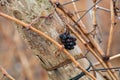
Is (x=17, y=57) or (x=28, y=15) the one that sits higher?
(x=28, y=15)

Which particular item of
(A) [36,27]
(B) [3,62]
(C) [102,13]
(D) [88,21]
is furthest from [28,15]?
(B) [3,62]

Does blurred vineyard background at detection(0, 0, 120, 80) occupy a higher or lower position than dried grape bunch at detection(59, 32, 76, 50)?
lower

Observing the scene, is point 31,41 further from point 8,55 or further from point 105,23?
point 8,55

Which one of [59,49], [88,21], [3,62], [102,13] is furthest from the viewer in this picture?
[3,62]

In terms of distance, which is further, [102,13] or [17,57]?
[17,57]

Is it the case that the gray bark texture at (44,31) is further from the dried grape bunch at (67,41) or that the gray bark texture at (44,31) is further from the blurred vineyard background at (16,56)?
the blurred vineyard background at (16,56)

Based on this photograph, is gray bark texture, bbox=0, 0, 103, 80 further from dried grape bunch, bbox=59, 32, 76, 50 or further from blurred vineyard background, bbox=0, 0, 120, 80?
blurred vineyard background, bbox=0, 0, 120, 80

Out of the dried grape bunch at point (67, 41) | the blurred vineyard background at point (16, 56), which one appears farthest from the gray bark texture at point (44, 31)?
the blurred vineyard background at point (16, 56)

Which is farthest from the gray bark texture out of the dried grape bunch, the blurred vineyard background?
the blurred vineyard background
